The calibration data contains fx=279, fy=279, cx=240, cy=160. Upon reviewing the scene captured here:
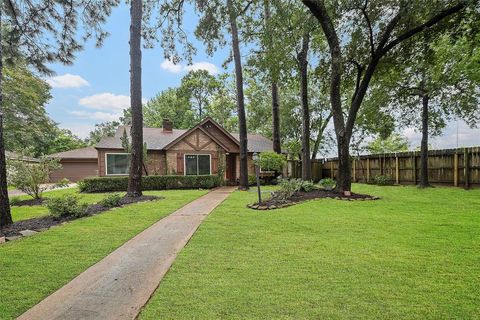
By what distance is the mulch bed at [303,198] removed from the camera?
26.7 feet

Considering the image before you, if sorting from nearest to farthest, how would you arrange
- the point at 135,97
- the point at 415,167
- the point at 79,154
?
the point at 135,97 → the point at 415,167 → the point at 79,154

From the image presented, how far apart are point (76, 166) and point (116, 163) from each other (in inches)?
398

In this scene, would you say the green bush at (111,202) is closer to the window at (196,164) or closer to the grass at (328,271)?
the grass at (328,271)

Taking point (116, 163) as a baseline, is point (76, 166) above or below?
below

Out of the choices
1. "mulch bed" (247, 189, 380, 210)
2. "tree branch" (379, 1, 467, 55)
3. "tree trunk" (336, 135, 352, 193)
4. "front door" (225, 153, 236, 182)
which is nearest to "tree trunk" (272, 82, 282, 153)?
"front door" (225, 153, 236, 182)

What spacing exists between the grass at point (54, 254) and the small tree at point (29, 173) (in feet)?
18.3

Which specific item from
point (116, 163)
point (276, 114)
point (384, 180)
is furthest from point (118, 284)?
point (116, 163)

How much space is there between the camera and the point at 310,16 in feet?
33.0

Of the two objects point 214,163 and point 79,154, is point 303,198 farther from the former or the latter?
point 79,154

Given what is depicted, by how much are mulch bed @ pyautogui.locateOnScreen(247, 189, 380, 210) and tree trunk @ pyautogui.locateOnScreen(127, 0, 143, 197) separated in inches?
204

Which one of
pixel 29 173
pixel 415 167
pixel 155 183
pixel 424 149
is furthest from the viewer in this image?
pixel 155 183

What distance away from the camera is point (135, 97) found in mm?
11008

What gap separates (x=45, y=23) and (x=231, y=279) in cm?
794

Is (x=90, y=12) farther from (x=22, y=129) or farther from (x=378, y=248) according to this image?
(x=22, y=129)
